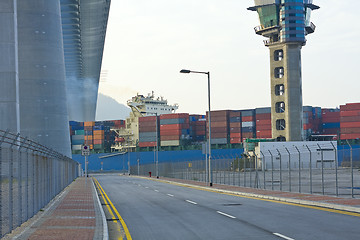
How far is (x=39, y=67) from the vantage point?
43.2m

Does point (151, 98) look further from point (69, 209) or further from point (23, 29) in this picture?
point (69, 209)

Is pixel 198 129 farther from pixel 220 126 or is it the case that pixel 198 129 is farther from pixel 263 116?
pixel 263 116

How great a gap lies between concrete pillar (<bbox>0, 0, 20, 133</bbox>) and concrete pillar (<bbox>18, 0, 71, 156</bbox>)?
11.9 m

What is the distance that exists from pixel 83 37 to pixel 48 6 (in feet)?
149

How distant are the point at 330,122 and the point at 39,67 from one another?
100 meters

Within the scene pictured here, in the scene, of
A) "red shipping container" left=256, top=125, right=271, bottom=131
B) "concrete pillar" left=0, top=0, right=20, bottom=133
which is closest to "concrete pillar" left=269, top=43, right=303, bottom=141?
"red shipping container" left=256, top=125, right=271, bottom=131

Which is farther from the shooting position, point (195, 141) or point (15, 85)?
point (195, 141)

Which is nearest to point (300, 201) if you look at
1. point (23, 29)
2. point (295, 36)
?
point (23, 29)

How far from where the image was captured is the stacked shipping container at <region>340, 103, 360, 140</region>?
120250mm

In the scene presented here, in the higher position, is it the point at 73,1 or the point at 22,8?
the point at 73,1

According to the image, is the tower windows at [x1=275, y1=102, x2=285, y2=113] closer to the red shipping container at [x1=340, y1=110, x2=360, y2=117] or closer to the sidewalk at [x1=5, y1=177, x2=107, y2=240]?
the red shipping container at [x1=340, y1=110, x2=360, y2=117]

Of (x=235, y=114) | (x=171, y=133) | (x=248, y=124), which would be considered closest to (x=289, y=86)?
(x=248, y=124)

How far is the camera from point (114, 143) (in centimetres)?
14525

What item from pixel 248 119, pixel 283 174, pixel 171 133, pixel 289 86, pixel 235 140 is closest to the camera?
pixel 283 174
